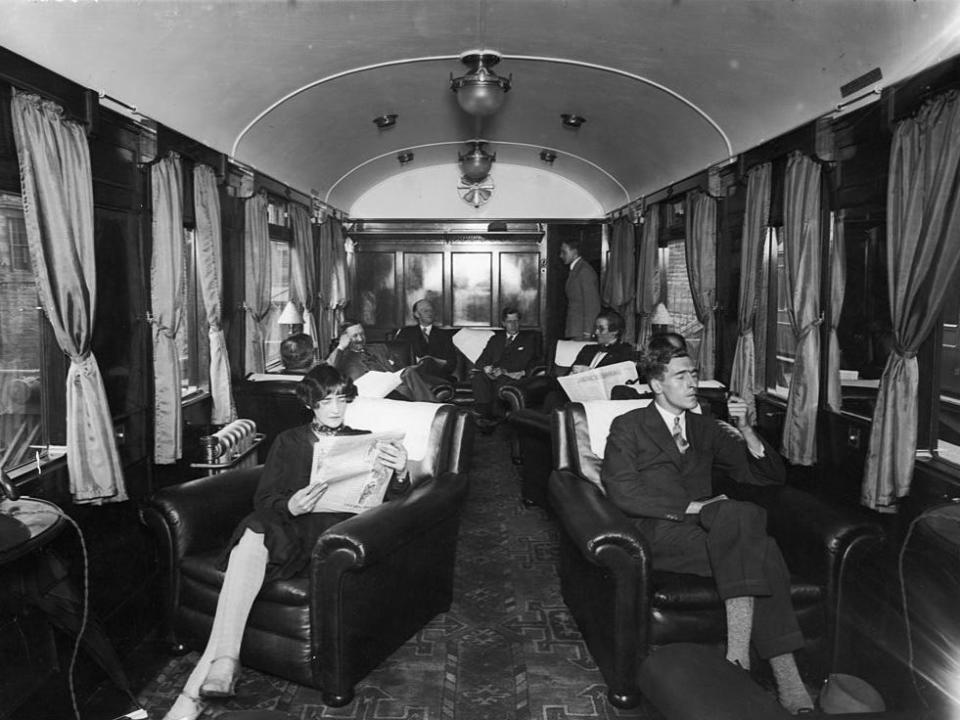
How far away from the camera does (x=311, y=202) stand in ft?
32.5

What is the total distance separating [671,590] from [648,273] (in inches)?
263

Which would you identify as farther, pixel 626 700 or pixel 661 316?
pixel 661 316

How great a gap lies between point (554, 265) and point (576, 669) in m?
8.65

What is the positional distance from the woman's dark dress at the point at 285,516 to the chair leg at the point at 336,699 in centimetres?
53

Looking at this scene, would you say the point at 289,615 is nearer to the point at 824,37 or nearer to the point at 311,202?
the point at 824,37

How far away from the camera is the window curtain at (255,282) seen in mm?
7387

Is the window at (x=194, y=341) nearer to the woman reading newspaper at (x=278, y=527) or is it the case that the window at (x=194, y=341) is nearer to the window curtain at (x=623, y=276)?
the woman reading newspaper at (x=278, y=527)

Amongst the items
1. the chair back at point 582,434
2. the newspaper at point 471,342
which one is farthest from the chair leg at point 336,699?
the newspaper at point 471,342

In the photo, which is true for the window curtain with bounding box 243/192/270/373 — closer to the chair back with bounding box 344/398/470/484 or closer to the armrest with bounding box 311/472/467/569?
the chair back with bounding box 344/398/470/484

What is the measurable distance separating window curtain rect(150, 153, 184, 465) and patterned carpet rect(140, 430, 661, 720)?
2.14m

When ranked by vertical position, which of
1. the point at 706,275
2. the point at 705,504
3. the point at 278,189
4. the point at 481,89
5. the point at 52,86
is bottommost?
the point at 705,504

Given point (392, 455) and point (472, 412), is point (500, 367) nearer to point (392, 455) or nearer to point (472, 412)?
point (472, 412)

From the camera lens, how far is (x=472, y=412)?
4.46 m

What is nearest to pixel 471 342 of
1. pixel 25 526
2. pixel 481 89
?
pixel 481 89
